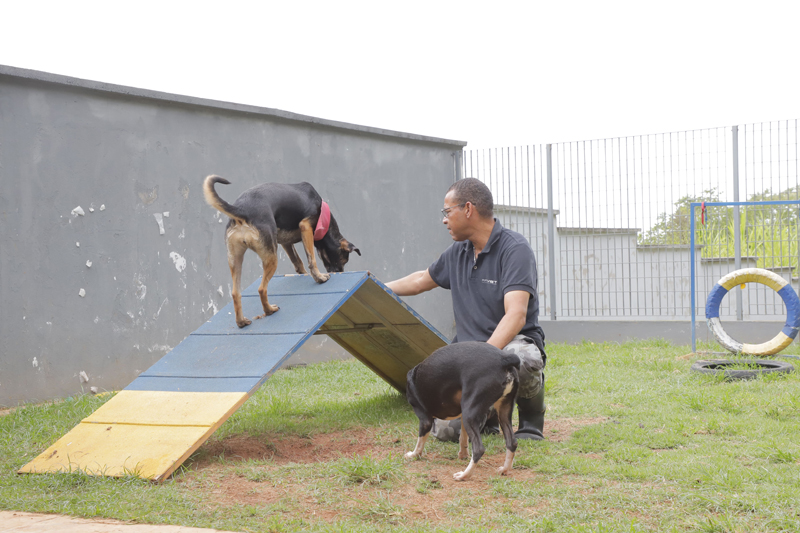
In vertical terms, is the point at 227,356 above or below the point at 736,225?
below

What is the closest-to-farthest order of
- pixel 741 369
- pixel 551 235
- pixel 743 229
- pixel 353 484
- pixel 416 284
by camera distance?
pixel 353 484 < pixel 416 284 < pixel 741 369 < pixel 743 229 < pixel 551 235

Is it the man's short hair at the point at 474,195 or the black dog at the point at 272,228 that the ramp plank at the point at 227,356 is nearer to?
the black dog at the point at 272,228

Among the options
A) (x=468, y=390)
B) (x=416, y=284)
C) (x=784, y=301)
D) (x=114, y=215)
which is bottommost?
(x=468, y=390)

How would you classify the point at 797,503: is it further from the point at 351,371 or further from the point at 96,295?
the point at 96,295

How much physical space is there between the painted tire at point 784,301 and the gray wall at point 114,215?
4781 mm

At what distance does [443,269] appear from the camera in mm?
4520

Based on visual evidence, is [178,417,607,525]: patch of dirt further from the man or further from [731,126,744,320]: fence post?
[731,126,744,320]: fence post

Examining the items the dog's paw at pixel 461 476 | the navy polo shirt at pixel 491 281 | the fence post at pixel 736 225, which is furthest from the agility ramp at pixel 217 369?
the fence post at pixel 736 225

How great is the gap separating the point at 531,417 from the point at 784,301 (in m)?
4.18

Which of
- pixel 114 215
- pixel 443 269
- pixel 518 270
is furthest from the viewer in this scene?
pixel 114 215

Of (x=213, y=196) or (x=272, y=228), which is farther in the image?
(x=272, y=228)

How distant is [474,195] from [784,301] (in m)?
4.55

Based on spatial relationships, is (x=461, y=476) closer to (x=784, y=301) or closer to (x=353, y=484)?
(x=353, y=484)

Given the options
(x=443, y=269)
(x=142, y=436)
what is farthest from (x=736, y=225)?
(x=142, y=436)
